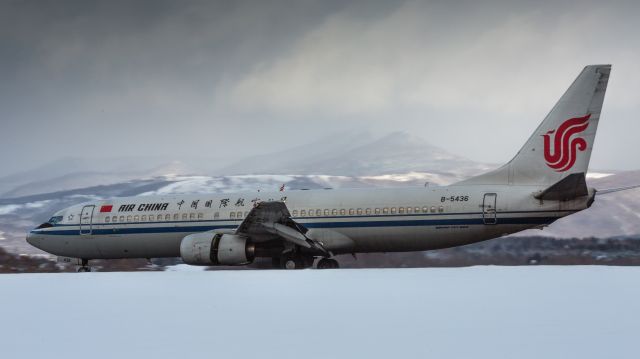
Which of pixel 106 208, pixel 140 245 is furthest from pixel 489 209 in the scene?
pixel 106 208

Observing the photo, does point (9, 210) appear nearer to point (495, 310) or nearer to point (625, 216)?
point (625, 216)

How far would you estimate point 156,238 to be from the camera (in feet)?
110

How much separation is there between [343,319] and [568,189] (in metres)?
16.8

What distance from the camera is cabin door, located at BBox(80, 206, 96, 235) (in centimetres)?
3462

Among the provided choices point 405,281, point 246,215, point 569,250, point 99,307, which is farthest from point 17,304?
point 569,250

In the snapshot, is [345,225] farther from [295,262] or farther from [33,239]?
[33,239]

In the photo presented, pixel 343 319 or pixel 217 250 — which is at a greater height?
pixel 217 250

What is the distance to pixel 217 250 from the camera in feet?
99.4

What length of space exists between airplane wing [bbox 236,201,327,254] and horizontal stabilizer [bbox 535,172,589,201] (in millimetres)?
8148

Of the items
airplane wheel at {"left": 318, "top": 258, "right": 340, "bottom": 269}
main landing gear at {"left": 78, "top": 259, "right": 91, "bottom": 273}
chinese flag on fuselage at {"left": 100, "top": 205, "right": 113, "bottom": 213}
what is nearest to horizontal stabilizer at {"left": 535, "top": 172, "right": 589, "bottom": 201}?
airplane wheel at {"left": 318, "top": 258, "right": 340, "bottom": 269}

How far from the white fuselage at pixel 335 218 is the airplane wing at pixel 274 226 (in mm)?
1096

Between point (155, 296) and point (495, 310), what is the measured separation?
667 cm

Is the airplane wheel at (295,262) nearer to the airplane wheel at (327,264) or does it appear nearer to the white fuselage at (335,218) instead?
the airplane wheel at (327,264)

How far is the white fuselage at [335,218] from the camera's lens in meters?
28.3
